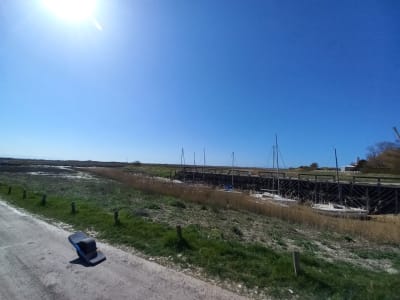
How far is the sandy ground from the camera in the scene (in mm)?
5836

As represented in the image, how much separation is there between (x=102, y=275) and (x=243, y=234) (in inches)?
282

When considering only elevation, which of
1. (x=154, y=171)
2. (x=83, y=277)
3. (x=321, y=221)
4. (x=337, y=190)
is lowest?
(x=321, y=221)

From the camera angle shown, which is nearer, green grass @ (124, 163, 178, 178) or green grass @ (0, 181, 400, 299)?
green grass @ (0, 181, 400, 299)

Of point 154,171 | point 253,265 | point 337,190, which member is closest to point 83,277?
point 253,265

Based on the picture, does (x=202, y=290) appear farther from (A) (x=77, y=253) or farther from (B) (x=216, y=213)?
(B) (x=216, y=213)

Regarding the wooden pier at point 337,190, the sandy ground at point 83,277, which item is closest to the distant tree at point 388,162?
the wooden pier at point 337,190

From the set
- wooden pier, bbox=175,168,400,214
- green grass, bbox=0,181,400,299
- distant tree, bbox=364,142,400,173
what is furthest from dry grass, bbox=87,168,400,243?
distant tree, bbox=364,142,400,173

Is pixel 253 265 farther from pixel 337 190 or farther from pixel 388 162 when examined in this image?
pixel 388 162

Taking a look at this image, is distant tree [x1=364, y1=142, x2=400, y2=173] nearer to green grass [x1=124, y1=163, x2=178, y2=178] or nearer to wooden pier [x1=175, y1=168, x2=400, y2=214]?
wooden pier [x1=175, y1=168, x2=400, y2=214]

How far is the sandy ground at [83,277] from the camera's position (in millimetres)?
5836

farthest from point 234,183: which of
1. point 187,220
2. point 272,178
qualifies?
point 187,220

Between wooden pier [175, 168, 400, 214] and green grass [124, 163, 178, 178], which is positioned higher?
green grass [124, 163, 178, 178]

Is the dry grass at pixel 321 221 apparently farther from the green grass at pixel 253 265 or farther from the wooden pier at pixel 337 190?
the wooden pier at pixel 337 190

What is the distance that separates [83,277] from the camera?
6660 mm
